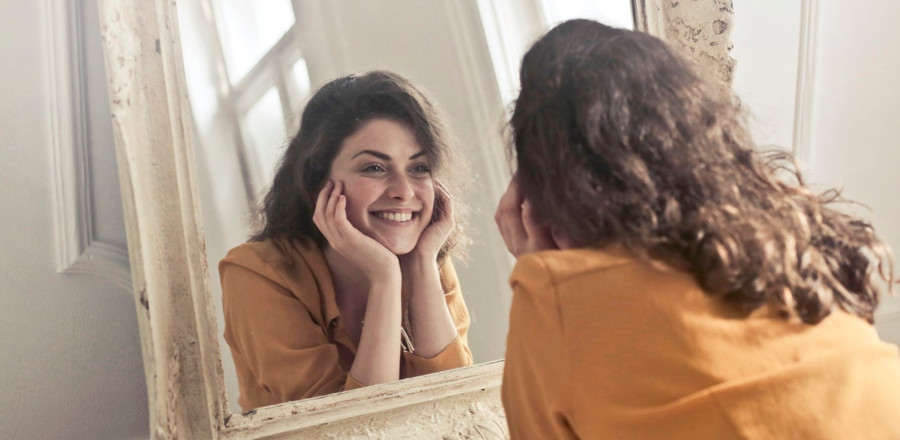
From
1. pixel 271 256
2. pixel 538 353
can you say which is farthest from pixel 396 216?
pixel 538 353

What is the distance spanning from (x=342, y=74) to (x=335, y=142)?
4.5 inches

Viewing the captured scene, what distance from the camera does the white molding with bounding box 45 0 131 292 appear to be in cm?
111

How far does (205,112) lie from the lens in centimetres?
108

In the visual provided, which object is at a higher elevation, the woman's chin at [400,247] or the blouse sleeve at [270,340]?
the woman's chin at [400,247]


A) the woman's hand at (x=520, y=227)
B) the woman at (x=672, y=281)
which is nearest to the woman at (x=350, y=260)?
the woman's hand at (x=520, y=227)

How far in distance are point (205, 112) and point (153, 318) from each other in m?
0.31

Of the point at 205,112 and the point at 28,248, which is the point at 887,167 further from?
the point at 28,248

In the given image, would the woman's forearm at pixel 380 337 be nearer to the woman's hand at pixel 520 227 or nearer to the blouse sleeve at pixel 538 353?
the woman's hand at pixel 520 227

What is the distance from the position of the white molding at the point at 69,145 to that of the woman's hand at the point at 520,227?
610 millimetres

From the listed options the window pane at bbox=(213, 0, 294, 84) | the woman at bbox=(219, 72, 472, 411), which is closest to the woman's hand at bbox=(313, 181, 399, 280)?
the woman at bbox=(219, 72, 472, 411)

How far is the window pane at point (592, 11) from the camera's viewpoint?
1409mm

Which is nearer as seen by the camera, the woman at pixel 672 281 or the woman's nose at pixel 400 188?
the woman at pixel 672 281

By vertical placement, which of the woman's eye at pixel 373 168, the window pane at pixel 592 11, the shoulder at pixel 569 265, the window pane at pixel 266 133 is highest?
the window pane at pixel 592 11

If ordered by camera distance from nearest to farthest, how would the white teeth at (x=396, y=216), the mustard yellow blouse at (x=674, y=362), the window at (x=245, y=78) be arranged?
the mustard yellow blouse at (x=674, y=362) < the window at (x=245, y=78) < the white teeth at (x=396, y=216)
